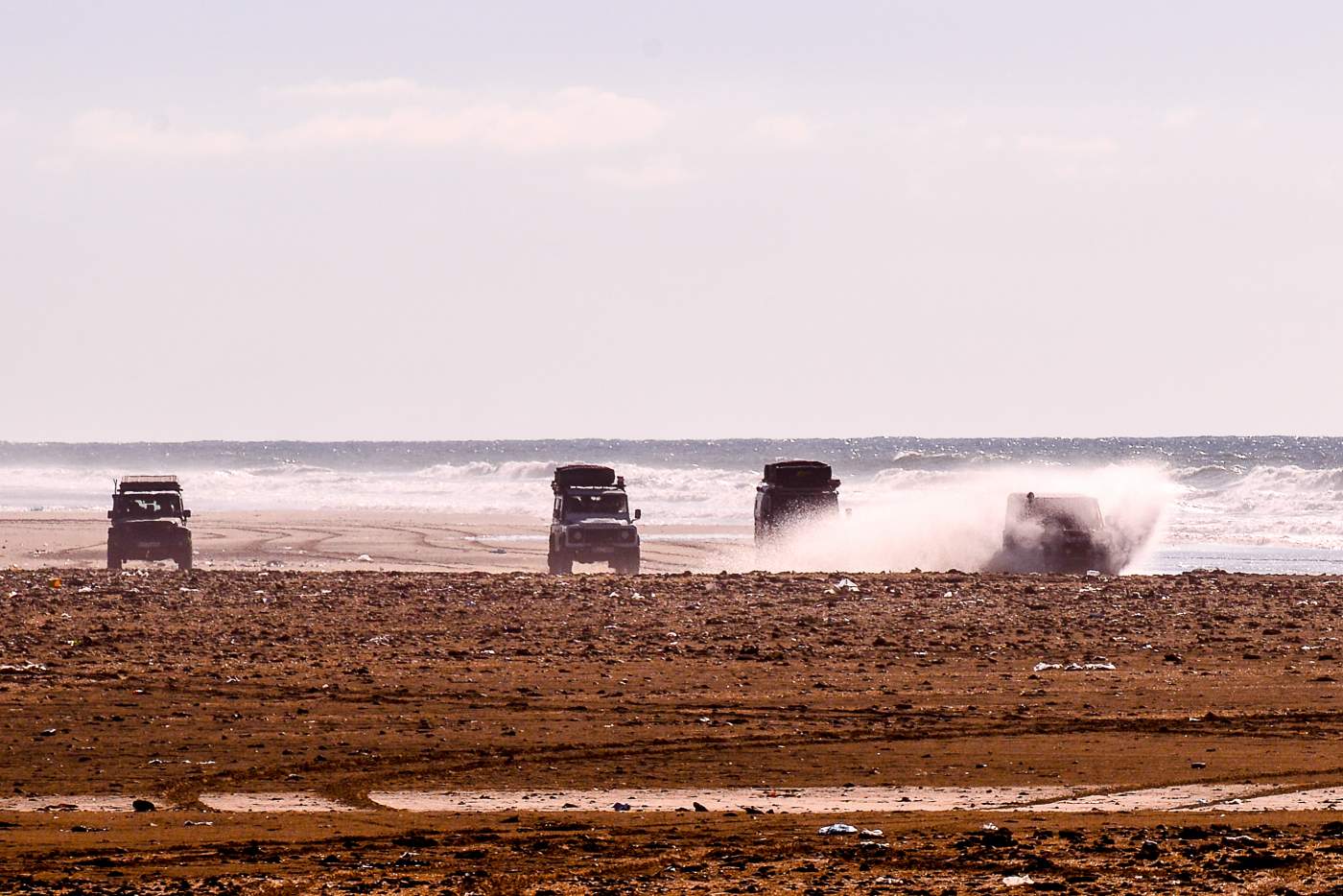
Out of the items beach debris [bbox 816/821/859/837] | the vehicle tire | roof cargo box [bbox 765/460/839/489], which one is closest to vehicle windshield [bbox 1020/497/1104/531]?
roof cargo box [bbox 765/460/839/489]

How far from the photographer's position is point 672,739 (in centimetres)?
1538

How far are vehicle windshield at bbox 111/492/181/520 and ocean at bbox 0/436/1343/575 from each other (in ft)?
49.7

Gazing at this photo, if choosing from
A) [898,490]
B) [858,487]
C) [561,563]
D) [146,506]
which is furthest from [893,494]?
[146,506]

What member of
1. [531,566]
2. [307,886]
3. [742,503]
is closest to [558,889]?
[307,886]

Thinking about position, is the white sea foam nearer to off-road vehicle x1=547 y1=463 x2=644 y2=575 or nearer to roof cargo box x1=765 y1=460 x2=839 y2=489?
roof cargo box x1=765 y1=460 x2=839 y2=489

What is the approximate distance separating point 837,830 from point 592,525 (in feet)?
88.8

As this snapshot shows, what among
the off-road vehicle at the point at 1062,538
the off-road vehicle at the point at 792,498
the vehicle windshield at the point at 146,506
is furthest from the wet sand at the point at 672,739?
the off-road vehicle at the point at 792,498

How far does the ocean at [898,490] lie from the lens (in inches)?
1689

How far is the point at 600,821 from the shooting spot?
11.9 m

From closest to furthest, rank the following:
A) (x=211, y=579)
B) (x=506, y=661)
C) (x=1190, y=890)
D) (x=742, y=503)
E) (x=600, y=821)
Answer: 1. (x=1190, y=890)
2. (x=600, y=821)
3. (x=506, y=661)
4. (x=211, y=579)
5. (x=742, y=503)

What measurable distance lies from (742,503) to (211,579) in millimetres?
55903

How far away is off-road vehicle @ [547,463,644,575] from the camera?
1500 inches

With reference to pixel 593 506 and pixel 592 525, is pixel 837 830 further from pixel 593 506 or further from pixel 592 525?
pixel 593 506

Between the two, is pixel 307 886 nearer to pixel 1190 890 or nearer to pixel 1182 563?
pixel 1190 890
